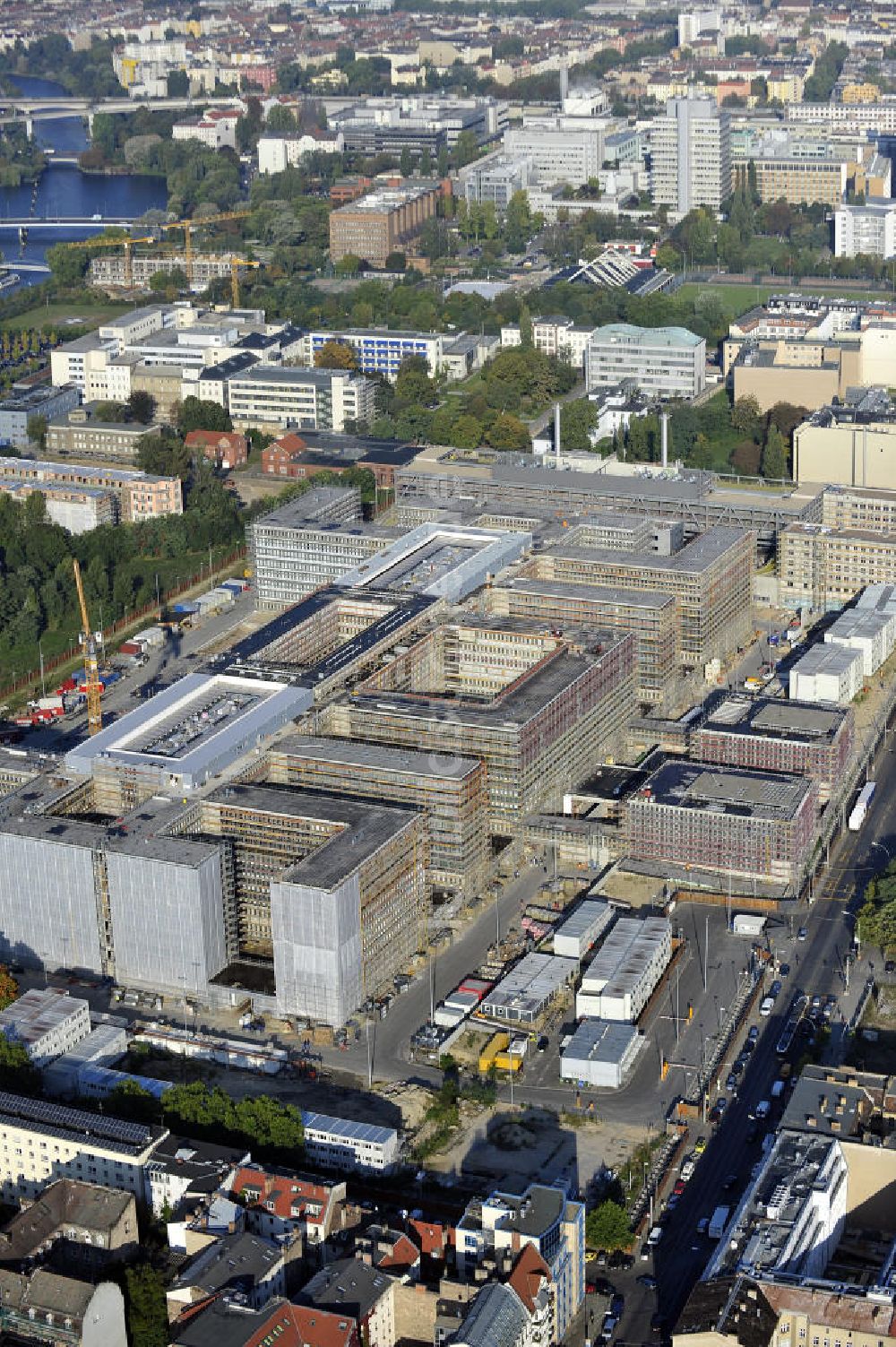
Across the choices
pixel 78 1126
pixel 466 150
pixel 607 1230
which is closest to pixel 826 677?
pixel 607 1230

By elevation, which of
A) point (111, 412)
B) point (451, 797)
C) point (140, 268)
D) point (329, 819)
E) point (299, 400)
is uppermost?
point (140, 268)

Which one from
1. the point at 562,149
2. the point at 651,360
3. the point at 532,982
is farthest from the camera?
the point at 562,149

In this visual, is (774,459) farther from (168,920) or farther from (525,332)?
(168,920)

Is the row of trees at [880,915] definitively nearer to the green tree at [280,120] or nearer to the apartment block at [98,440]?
the apartment block at [98,440]

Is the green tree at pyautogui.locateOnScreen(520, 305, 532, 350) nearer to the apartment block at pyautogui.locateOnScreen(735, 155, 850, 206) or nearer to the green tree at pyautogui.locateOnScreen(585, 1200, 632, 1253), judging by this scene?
the apartment block at pyautogui.locateOnScreen(735, 155, 850, 206)

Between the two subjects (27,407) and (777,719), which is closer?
(777,719)

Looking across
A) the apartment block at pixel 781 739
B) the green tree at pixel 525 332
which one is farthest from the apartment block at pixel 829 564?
the green tree at pixel 525 332
